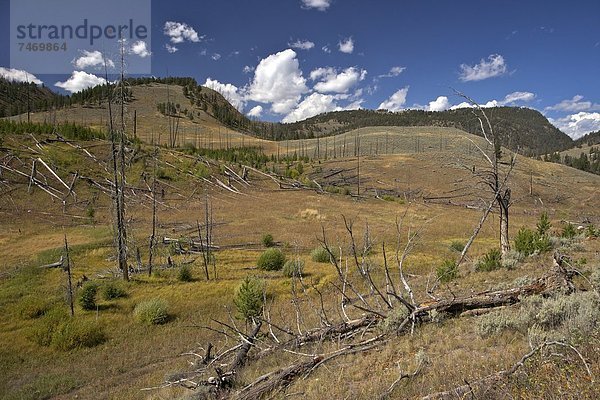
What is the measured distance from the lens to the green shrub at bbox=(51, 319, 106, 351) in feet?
46.6

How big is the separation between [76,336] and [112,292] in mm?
4825

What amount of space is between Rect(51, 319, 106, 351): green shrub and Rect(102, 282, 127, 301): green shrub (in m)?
3.62

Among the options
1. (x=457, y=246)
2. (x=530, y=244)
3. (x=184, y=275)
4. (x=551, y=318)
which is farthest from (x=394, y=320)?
(x=457, y=246)

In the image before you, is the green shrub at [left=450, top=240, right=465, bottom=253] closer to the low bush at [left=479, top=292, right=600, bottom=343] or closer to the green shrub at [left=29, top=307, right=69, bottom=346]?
the low bush at [left=479, top=292, right=600, bottom=343]

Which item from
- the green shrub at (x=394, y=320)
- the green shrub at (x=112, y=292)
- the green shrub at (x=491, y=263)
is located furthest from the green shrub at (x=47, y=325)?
the green shrub at (x=491, y=263)

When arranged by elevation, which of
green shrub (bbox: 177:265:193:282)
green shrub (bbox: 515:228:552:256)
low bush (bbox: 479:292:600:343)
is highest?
low bush (bbox: 479:292:600:343)

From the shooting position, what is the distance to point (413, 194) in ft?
209

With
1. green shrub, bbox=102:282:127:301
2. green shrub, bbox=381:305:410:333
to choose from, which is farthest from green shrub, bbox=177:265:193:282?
green shrub, bbox=381:305:410:333

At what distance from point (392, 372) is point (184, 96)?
197516mm

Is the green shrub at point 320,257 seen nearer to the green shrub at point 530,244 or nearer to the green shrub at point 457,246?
the green shrub at point 457,246

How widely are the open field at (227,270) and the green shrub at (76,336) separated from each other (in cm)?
39

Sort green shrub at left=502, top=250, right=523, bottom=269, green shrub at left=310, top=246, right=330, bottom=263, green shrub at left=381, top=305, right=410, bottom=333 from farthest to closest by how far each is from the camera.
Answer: green shrub at left=310, top=246, right=330, bottom=263 → green shrub at left=502, top=250, right=523, bottom=269 → green shrub at left=381, top=305, right=410, bottom=333

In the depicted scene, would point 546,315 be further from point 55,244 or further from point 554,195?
point 554,195

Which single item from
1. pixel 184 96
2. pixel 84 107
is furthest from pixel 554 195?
pixel 184 96
